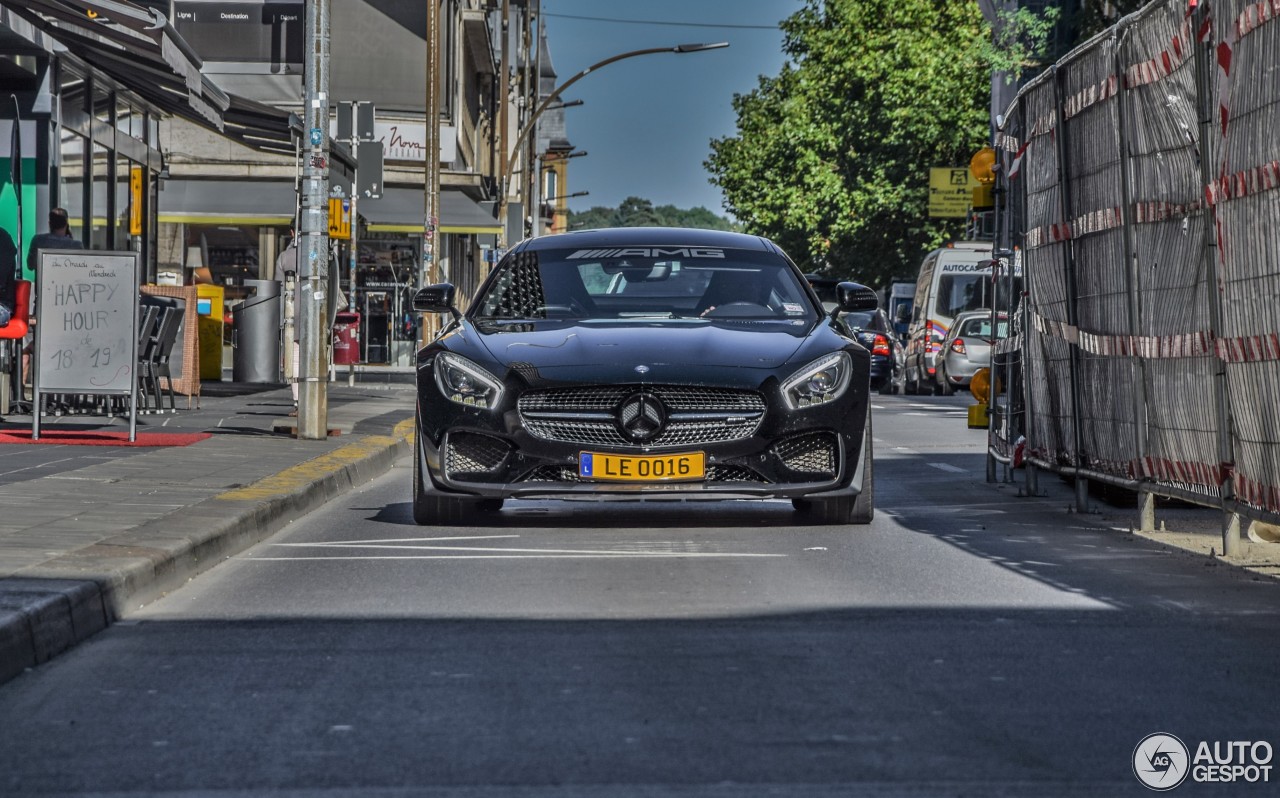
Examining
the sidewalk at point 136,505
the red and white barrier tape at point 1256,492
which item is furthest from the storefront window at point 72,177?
the red and white barrier tape at point 1256,492

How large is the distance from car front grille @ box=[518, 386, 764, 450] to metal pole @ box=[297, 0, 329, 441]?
20.8 ft

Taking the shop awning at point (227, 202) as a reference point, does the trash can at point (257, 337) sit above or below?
below

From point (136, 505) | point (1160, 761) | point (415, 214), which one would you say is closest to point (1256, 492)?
point (1160, 761)

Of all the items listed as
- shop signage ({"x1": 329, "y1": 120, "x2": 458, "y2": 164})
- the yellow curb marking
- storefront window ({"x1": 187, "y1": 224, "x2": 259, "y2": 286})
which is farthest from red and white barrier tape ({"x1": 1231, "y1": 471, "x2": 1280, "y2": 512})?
shop signage ({"x1": 329, "y1": 120, "x2": 458, "y2": 164})

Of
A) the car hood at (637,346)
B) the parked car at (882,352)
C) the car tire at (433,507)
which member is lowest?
the car tire at (433,507)

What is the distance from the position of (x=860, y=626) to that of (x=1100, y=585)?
1552 mm

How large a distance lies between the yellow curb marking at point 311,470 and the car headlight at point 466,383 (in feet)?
3.78

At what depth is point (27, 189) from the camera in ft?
62.4

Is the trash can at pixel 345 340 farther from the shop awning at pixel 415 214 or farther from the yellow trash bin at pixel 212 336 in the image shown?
the shop awning at pixel 415 214

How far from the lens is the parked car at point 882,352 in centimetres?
3456

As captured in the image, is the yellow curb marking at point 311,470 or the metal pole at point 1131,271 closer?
the metal pole at point 1131,271

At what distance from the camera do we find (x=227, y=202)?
39969mm

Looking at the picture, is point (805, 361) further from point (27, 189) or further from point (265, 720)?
point (27, 189)

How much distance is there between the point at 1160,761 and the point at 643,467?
16.6 feet
